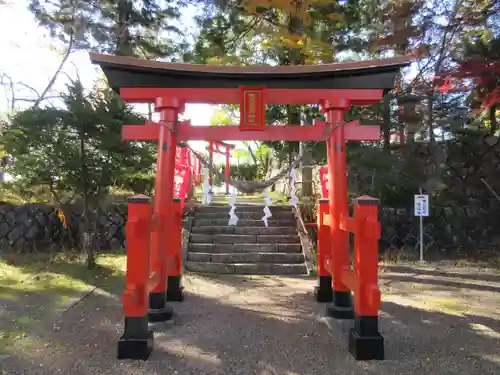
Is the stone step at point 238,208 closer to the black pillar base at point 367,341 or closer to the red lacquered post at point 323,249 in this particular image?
the red lacquered post at point 323,249

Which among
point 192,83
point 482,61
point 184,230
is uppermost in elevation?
point 482,61

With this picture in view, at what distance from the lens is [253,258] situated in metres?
8.27

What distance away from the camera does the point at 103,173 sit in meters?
7.41

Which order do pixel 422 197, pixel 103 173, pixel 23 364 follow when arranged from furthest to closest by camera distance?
1. pixel 422 197
2. pixel 103 173
3. pixel 23 364

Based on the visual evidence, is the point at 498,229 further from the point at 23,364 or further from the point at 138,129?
the point at 23,364

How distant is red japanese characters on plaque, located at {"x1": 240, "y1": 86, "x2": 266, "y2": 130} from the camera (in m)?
5.00

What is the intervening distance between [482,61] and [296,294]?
7075 mm

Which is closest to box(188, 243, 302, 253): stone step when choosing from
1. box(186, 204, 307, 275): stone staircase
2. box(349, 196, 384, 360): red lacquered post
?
box(186, 204, 307, 275): stone staircase

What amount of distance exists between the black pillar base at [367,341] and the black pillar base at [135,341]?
6.56 feet

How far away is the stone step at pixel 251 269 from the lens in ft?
26.0

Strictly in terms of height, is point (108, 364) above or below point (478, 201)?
below

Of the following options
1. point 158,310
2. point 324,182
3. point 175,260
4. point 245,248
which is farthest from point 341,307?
point 324,182

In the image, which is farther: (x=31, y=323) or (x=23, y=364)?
(x=31, y=323)

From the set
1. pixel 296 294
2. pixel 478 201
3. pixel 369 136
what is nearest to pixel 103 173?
pixel 296 294
